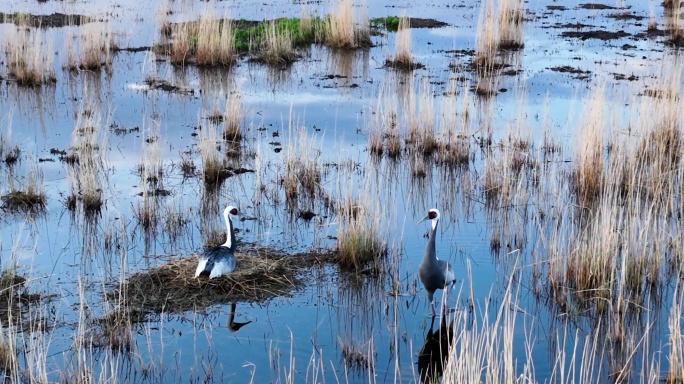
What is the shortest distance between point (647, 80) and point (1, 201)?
1118cm

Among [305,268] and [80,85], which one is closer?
[305,268]

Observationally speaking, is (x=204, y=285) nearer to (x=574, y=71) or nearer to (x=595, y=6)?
(x=574, y=71)

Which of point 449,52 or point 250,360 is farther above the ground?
point 449,52

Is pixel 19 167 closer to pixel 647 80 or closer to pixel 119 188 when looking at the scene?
pixel 119 188

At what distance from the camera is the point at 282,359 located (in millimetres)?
7340

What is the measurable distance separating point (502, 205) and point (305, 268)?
2859 millimetres

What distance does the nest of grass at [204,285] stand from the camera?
8180 mm

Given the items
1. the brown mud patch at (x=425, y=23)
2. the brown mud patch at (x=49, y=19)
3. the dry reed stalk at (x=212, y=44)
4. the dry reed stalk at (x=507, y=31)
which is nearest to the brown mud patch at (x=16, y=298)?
the dry reed stalk at (x=212, y=44)

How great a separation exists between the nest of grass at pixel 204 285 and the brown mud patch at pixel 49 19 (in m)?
14.5

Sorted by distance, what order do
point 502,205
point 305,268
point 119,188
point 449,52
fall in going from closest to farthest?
point 305,268 → point 502,205 → point 119,188 → point 449,52

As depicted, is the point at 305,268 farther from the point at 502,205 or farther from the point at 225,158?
the point at 225,158

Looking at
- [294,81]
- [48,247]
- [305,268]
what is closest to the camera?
[305,268]

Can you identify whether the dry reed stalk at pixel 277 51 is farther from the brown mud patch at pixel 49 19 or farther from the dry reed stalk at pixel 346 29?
the brown mud patch at pixel 49 19

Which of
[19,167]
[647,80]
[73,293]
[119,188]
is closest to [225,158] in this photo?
[119,188]
